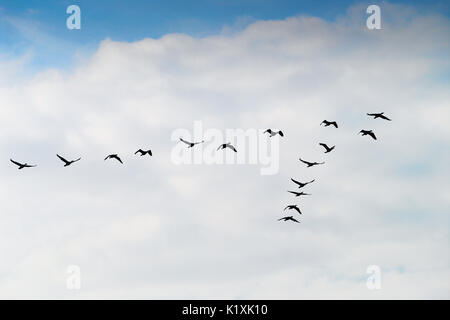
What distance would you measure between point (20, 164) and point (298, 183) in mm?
32948

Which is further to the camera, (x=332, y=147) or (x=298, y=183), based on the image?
(x=298, y=183)
